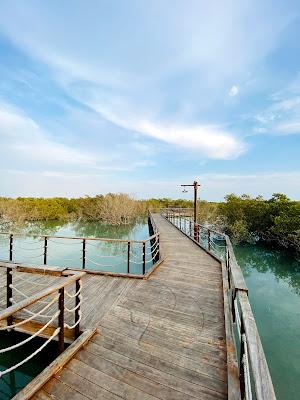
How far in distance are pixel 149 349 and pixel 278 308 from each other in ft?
25.5

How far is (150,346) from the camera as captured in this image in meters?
3.37

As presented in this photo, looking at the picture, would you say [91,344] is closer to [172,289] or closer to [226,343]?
[226,343]

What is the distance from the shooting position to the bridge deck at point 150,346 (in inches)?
103

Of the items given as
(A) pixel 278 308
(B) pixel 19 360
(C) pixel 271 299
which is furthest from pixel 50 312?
(C) pixel 271 299

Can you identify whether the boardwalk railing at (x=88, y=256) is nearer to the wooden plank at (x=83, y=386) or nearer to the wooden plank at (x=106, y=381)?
the wooden plank at (x=106, y=381)

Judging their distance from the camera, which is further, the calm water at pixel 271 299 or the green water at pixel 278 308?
the green water at pixel 278 308

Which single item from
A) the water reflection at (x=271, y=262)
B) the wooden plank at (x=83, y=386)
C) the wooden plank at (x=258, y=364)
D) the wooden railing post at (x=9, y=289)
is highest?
the wooden plank at (x=258, y=364)

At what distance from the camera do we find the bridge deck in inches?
103

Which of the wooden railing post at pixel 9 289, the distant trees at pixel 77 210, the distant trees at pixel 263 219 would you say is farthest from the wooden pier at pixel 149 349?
the distant trees at pixel 77 210

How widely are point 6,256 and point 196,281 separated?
530 inches

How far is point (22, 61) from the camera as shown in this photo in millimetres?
10109

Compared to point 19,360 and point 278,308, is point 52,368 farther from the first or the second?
point 278,308

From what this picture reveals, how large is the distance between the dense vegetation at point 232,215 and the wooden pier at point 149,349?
524 inches

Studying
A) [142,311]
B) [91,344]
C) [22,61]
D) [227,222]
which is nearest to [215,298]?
[142,311]
